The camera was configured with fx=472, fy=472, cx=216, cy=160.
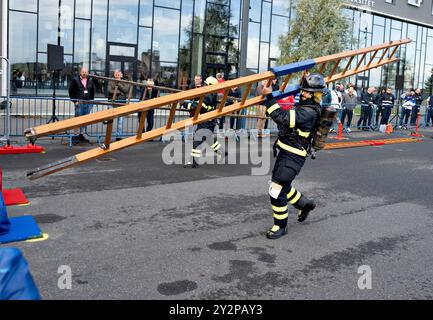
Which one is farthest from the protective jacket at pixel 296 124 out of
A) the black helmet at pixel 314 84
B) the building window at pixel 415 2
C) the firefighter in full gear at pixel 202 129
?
the building window at pixel 415 2

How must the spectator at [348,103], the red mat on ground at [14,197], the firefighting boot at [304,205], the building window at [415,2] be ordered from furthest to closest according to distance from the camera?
the building window at [415,2] < the spectator at [348,103] < the red mat on ground at [14,197] < the firefighting boot at [304,205]

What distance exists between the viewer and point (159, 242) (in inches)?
209

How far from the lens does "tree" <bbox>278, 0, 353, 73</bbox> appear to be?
68.8 feet

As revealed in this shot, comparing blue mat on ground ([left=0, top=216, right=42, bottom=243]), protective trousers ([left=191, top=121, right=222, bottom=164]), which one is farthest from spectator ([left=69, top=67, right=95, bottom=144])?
blue mat on ground ([left=0, top=216, right=42, bottom=243])

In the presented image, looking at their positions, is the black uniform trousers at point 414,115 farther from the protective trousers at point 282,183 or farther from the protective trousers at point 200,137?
the protective trousers at point 282,183

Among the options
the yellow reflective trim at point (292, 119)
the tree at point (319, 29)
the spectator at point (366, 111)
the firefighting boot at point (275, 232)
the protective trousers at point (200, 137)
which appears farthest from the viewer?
the tree at point (319, 29)

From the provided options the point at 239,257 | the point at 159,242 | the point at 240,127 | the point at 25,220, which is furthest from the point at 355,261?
the point at 240,127

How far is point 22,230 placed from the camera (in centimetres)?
536

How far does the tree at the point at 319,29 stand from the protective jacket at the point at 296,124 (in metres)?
15.7

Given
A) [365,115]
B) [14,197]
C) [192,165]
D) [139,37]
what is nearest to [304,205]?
[14,197]

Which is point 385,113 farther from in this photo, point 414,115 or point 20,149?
point 20,149

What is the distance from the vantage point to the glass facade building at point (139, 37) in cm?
1912

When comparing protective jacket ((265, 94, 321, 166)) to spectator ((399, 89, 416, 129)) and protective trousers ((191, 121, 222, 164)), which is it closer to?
protective trousers ((191, 121, 222, 164))
